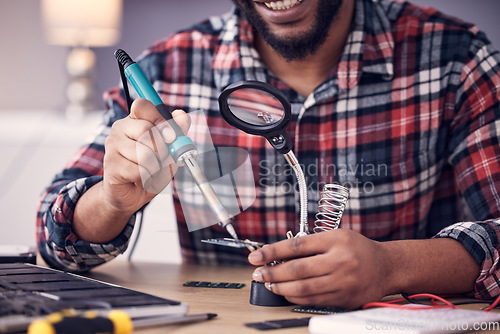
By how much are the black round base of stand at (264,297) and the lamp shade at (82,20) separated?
240 cm

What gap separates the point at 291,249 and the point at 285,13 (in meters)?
0.65

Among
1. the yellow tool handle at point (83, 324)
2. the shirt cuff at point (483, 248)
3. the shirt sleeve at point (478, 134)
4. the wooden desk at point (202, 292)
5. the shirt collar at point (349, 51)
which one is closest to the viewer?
the yellow tool handle at point (83, 324)

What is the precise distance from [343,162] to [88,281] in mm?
653

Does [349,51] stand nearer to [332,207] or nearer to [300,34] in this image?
[300,34]

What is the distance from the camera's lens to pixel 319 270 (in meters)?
0.71

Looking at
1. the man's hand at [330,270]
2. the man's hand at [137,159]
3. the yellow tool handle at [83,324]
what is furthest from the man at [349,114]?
the yellow tool handle at [83,324]

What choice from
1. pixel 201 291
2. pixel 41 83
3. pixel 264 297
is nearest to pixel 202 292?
pixel 201 291

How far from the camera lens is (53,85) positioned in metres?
3.23

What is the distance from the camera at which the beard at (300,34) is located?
1.26m

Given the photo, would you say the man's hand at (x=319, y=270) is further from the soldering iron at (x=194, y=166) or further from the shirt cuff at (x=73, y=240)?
the shirt cuff at (x=73, y=240)

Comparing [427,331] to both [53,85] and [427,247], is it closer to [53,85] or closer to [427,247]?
[427,247]

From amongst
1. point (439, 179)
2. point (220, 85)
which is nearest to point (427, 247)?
point (439, 179)

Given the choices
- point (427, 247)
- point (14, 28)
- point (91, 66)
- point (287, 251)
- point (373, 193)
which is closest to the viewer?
point (287, 251)

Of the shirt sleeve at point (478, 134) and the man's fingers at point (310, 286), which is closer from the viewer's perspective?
the man's fingers at point (310, 286)
